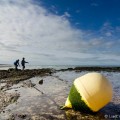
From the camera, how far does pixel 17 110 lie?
9.82m

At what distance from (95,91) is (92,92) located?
125 millimetres

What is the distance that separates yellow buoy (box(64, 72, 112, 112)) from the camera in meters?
8.55

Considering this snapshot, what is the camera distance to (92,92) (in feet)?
28.2

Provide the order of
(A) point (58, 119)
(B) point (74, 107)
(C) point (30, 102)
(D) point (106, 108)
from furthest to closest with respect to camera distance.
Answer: (C) point (30, 102)
(D) point (106, 108)
(B) point (74, 107)
(A) point (58, 119)

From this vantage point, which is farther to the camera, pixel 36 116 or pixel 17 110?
pixel 17 110

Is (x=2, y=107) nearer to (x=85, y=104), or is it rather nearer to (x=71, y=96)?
(x=71, y=96)

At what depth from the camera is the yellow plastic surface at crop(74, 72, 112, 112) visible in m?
8.54

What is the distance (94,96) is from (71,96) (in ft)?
3.94

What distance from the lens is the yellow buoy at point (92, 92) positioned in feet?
28.1

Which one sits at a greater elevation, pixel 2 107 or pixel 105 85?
pixel 105 85

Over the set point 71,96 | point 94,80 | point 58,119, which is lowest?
point 58,119

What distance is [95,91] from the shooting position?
28.0 ft

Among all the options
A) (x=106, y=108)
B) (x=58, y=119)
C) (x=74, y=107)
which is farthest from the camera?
(x=106, y=108)

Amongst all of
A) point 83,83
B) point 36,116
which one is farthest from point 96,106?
point 36,116
